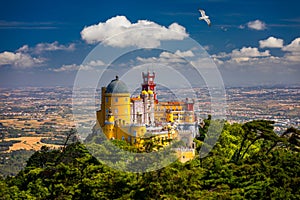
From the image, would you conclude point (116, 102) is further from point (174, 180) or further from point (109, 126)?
point (174, 180)

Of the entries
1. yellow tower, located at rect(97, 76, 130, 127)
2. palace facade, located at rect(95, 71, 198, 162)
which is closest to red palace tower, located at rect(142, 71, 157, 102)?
palace facade, located at rect(95, 71, 198, 162)

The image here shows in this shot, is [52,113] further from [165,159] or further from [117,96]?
[165,159]

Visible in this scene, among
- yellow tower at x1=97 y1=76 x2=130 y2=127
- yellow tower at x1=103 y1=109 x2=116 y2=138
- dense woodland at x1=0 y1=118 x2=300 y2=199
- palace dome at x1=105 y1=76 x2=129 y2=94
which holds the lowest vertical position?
dense woodland at x1=0 y1=118 x2=300 y2=199

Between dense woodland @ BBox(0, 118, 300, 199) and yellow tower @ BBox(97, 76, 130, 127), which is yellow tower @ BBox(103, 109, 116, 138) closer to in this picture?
yellow tower @ BBox(97, 76, 130, 127)

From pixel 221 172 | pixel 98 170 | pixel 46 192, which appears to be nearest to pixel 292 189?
pixel 221 172

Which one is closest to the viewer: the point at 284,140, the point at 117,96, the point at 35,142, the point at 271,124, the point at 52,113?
the point at 284,140

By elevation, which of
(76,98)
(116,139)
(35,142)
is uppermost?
(76,98)
